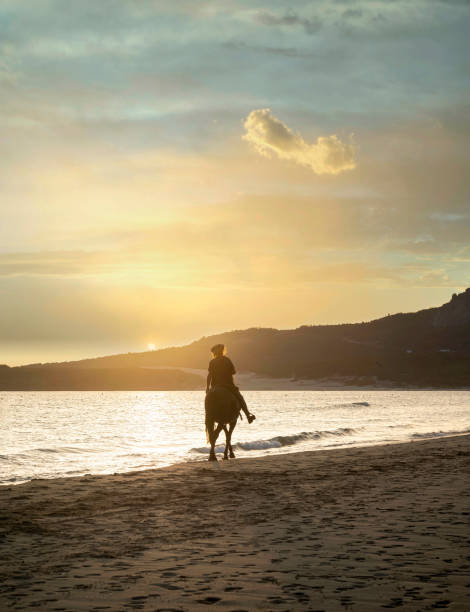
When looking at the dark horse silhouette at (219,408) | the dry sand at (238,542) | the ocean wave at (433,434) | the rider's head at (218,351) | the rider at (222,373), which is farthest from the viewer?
the ocean wave at (433,434)

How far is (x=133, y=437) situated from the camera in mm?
29328

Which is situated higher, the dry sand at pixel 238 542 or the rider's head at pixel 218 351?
the rider's head at pixel 218 351

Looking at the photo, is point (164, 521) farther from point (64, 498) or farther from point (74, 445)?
point (74, 445)

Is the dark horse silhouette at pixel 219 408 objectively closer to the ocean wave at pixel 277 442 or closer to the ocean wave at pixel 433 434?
the ocean wave at pixel 277 442

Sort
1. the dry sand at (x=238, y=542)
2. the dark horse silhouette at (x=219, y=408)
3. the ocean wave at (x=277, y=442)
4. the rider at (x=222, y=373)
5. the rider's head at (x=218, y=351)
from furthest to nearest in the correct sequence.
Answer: the ocean wave at (x=277, y=442) < the rider's head at (x=218, y=351) < the rider at (x=222, y=373) < the dark horse silhouette at (x=219, y=408) < the dry sand at (x=238, y=542)

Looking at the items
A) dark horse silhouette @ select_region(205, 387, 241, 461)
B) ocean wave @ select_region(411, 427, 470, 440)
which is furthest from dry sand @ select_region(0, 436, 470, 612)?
ocean wave @ select_region(411, 427, 470, 440)

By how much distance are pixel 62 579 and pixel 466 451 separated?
15238mm

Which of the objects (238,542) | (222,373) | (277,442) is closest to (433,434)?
(277,442)

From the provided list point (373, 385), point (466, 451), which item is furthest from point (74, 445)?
point (373, 385)

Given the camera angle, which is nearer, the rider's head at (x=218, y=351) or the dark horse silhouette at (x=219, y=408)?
the dark horse silhouette at (x=219, y=408)

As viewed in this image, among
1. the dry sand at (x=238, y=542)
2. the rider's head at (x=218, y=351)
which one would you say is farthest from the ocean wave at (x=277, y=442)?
the dry sand at (x=238, y=542)

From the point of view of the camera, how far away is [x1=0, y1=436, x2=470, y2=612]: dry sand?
5.34 metres

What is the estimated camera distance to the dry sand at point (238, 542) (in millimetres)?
5336

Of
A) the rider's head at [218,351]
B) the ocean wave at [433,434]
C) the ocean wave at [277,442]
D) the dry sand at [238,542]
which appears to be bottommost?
the ocean wave at [433,434]
